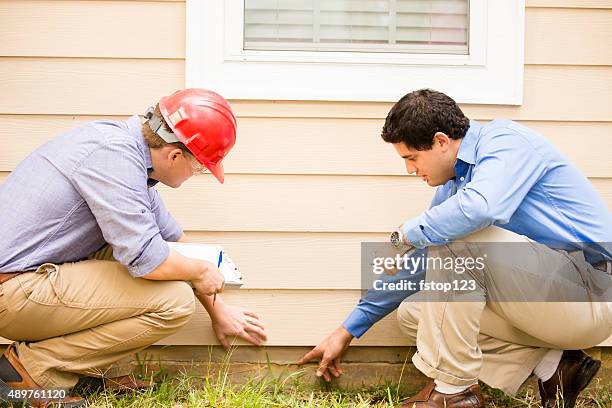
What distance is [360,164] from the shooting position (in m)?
3.02

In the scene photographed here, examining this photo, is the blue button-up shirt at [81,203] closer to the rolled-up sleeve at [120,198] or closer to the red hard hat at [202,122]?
the rolled-up sleeve at [120,198]

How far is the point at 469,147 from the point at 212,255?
0.98 m

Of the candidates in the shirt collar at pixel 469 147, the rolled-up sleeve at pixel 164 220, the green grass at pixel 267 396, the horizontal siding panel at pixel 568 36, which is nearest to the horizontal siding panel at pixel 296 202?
the rolled-up sleeve at pixel 164 220

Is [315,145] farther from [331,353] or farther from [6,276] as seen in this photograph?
[6,276]

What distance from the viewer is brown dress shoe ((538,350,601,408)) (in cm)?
268

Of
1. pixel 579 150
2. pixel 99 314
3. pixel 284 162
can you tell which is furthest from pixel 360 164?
pixel 99 314

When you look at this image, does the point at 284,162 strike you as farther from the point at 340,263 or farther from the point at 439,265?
the point at 439,265

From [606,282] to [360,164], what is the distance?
1022mm

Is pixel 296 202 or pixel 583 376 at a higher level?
Result: pixel 296 202

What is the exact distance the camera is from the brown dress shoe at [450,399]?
256 centimetres

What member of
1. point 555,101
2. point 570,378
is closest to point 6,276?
point 570,378

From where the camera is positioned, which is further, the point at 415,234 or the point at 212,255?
the point at 212,255

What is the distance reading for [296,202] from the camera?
3.01m

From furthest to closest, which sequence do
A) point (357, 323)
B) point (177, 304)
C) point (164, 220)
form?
1. point (357, 323)
2. point (164, 220)
3. point (177, 304)
